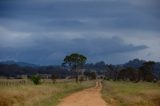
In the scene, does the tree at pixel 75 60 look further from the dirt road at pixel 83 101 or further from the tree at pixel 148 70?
the dirt road at pixel 83 101

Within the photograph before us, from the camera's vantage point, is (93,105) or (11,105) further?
(93,105)

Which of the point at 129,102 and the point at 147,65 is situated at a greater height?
the point at 147,65

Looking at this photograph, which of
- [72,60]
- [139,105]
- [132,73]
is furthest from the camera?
[132,73]

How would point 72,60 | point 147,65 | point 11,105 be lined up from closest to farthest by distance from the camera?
point 11,105, point 72,60, point 147,65

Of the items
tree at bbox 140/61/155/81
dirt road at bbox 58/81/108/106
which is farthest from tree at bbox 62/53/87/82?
dirt road at bbox 58/81/108/106

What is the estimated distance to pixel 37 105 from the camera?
26766 millimetres

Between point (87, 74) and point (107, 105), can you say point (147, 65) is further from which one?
point (107, 105)

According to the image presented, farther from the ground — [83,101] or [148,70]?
[148,70]

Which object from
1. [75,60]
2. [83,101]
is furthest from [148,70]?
[83,101]

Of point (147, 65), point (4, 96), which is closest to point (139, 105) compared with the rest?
point (4, 96)

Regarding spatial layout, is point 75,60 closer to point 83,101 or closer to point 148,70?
point 148,70

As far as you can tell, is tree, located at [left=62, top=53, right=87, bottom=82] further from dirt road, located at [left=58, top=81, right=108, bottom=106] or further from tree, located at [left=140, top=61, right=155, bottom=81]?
dirt road, located at [left=58, top=81, right=108, bottom=106]

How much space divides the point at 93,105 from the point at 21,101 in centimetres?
467

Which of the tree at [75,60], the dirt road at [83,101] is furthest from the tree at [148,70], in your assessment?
the dirt road at [83,101]
